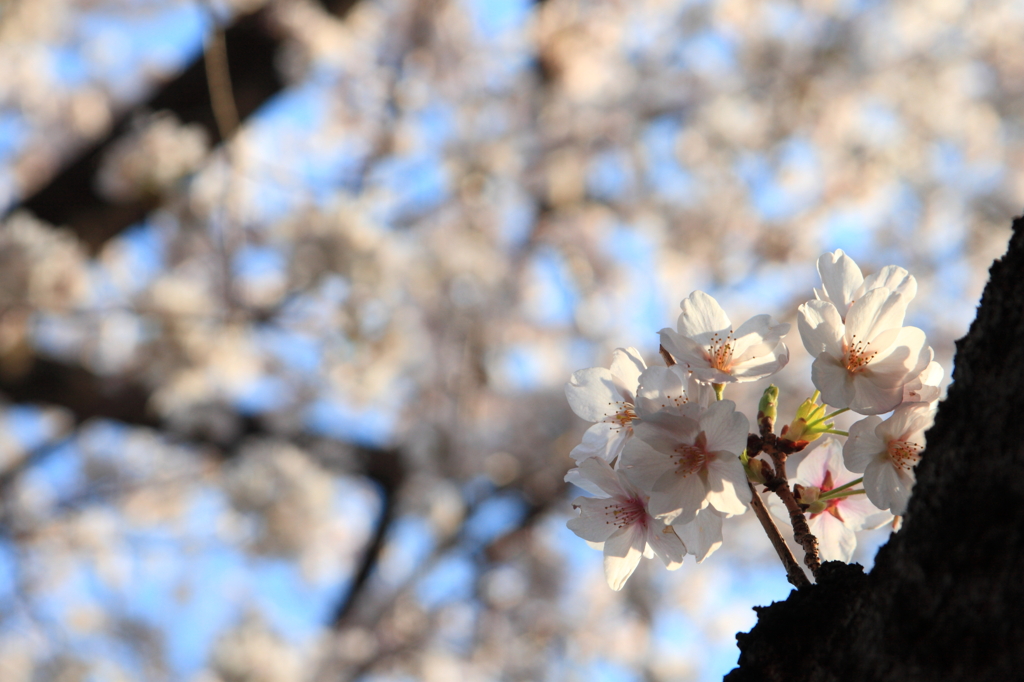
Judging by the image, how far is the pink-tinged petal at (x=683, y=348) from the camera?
0.58 m

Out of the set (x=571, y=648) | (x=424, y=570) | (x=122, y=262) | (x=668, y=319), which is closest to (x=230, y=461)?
(x=424, y=570)

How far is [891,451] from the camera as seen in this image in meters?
0.55

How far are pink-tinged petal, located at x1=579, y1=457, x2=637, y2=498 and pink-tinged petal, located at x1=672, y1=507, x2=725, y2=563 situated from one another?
0.05 metres

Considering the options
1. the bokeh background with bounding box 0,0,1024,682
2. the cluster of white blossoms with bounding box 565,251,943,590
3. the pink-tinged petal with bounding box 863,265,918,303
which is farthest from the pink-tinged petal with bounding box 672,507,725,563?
the bokeh background with bounding box 0,0,1024,682

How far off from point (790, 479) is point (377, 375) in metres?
2.91

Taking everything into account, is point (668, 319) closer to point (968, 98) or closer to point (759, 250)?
point (759, 250)

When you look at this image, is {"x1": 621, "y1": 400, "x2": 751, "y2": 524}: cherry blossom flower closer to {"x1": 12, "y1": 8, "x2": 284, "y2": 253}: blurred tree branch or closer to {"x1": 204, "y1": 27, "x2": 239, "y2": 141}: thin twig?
{"x1": 204, "y1": 27, "x2": 239, "y2": 141}: thin twig

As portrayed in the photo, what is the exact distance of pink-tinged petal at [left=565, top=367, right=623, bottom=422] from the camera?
2.18ft

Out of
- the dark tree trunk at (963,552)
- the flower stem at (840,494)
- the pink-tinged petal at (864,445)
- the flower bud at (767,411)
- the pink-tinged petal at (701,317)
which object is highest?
the pink-tinged petal at (701,317)

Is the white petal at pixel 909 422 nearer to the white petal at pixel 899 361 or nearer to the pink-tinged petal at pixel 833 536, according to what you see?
the white petal at pixel 899 361

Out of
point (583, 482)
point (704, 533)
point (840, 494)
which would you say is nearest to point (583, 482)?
point (583, 482)

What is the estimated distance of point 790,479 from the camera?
672 mm

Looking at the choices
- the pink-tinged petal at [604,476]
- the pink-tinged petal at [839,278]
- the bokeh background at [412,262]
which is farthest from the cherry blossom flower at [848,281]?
the bokeh background at [412,262]

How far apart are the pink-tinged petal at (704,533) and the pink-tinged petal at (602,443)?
3.0 inches
